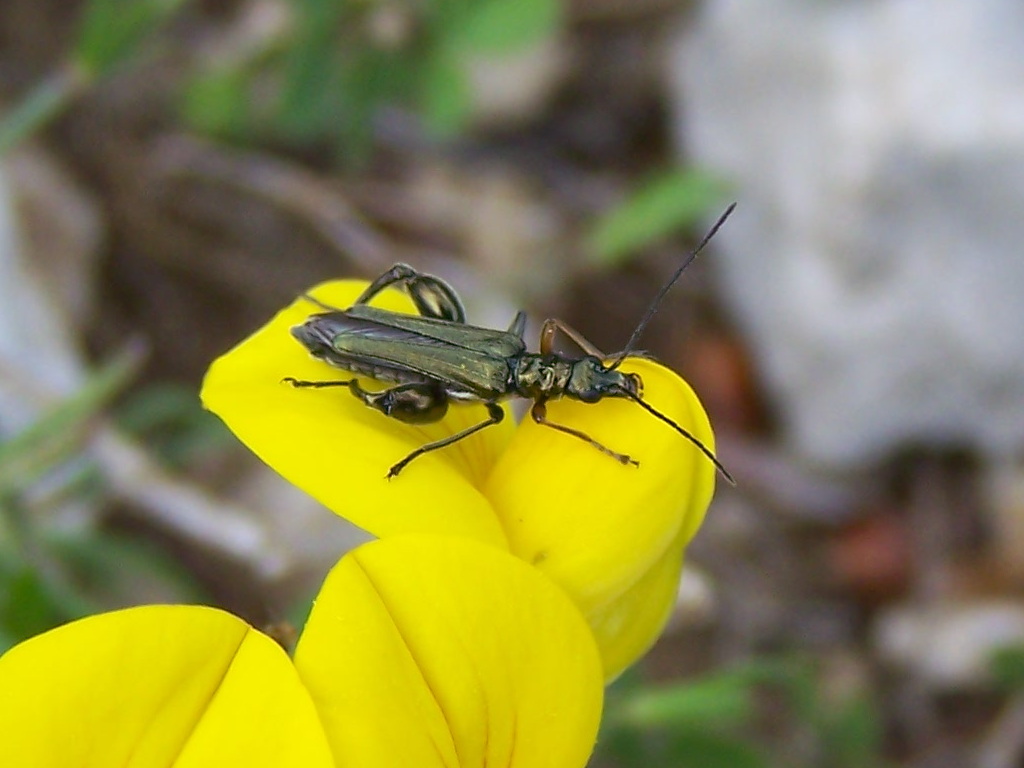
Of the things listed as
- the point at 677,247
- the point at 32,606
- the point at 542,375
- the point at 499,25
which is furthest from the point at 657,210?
the point at 32,606

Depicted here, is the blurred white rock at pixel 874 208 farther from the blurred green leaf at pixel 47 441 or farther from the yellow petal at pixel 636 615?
the yellow petal at pixel 636 615

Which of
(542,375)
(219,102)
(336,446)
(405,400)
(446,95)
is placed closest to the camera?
(336,446)

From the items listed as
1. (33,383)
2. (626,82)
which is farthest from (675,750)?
(626,82)

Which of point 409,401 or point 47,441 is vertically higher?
point 409,401

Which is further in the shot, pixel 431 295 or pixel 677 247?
pixel 677 247

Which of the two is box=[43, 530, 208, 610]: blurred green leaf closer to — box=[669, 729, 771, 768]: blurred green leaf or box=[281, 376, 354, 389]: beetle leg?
box=[669, 729, 771, 768]: blurred green leaf

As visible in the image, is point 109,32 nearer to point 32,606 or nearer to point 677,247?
point 32,606

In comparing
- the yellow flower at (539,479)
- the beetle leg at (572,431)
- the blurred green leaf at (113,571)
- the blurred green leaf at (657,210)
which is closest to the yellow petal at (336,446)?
the yellow flower at (539,479)
